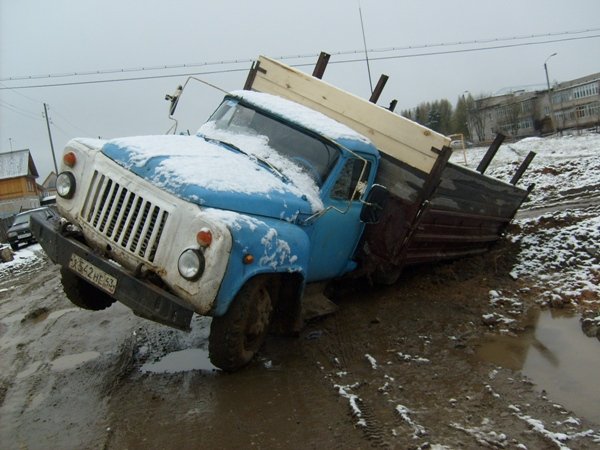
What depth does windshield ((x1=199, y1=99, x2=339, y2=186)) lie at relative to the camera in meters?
5.14

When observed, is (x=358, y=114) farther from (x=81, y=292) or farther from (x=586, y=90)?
(x=586, y=90)

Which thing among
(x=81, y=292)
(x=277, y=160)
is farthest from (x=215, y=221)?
(x=81, y=292)

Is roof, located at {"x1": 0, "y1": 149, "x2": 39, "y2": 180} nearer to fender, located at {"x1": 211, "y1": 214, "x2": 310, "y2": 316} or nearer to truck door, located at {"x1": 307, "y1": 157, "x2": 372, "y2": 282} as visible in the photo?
truck door, located at {"x1": 307, "y1": 157, "x2": 372, "y2": 282}

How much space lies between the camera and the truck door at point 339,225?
502cm

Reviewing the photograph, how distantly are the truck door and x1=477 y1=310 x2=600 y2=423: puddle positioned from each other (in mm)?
1636

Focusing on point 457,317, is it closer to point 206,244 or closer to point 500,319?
point 500,319

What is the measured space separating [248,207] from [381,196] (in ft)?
4.68

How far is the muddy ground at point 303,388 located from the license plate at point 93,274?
88 centimetres

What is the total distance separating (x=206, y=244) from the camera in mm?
3555

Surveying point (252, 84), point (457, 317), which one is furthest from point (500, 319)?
point (252, 84)

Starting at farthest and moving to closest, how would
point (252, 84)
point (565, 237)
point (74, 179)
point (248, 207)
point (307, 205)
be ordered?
point (565, 237) < point (252, 84) < point (307, 205) < point (74, 179) < point (248, 207)

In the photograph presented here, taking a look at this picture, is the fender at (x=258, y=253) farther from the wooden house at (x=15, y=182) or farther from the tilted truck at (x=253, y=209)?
the wooden house at (x=15, y=182)

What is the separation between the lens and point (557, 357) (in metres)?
4.68

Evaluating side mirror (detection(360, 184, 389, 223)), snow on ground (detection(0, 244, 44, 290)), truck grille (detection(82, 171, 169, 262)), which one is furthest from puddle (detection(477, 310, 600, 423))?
snow on ground (detection(0, 244, 44, 290))
